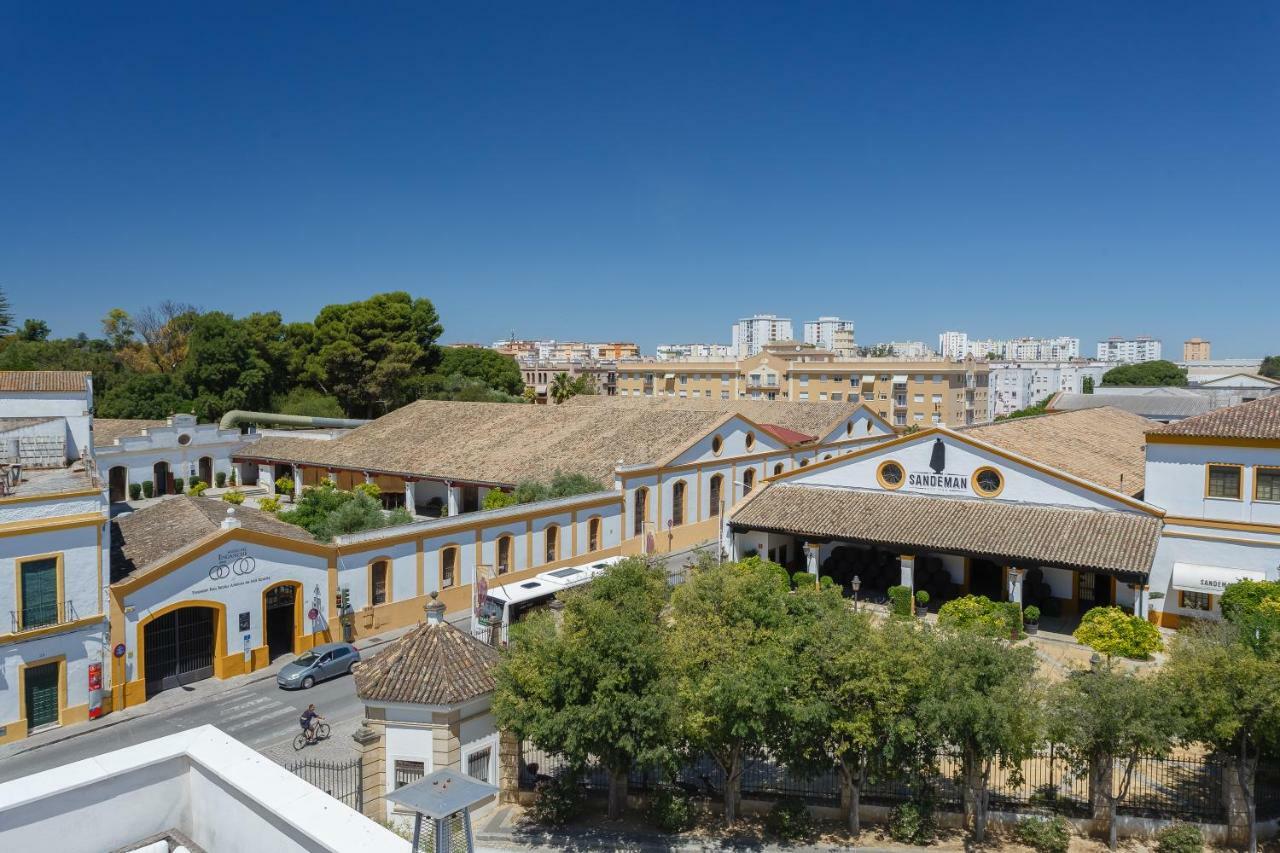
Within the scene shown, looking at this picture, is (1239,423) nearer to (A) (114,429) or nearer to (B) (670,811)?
(B) (670,811)

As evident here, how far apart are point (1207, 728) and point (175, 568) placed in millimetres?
23057

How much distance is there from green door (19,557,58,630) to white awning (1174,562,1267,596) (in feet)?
98.0

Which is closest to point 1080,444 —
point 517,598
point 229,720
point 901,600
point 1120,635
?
point 901,600

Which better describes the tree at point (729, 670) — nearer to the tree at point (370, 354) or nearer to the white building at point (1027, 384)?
the tree at point (370, 354)

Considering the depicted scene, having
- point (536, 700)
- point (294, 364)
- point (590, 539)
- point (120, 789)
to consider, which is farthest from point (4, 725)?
point (294, 364)

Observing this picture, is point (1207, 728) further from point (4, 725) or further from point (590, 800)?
point (4, 725)

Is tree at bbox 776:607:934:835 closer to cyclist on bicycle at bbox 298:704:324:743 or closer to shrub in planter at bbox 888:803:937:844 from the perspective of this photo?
shrub in planter at bbox 888:803:937:844

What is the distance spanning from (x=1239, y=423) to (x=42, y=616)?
106 ft

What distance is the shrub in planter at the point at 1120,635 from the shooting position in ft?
78.2

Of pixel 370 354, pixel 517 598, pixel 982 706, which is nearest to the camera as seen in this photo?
pixel 982 706

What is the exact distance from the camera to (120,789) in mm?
6367

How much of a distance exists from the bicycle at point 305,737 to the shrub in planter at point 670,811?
8.21 m

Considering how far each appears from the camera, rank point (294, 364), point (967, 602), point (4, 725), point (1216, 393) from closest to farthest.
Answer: point (4, 725)
point (967, 602)
point (294, 364)
point (1216, 393)

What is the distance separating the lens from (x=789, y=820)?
1594 centimetres
